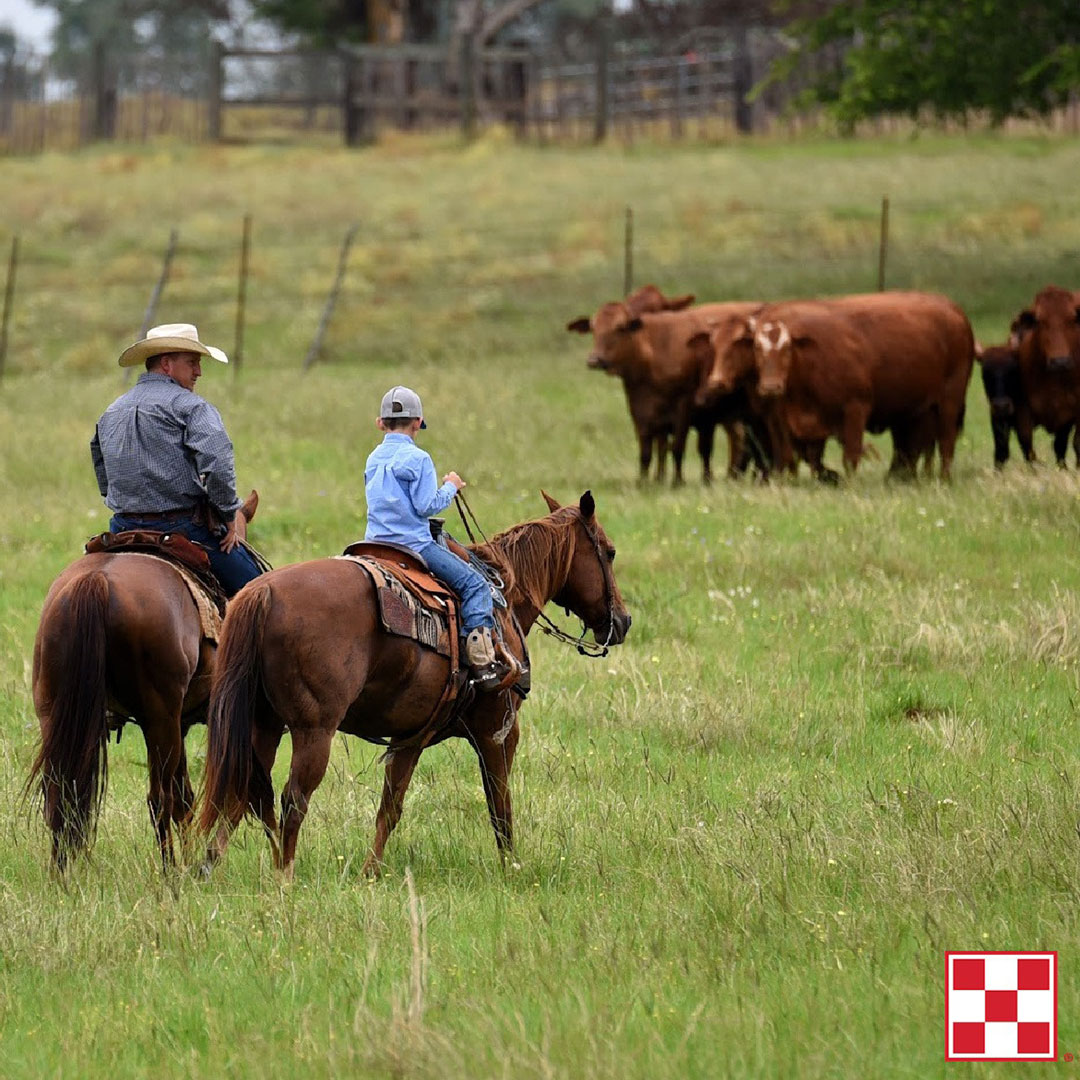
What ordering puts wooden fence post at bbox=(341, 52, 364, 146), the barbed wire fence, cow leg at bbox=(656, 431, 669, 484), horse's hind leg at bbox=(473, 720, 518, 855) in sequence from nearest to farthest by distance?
horse's hind leg at bbox=(473, 720, 518, 855), cow leg at bbox=(656, 431, 669, 484), the barbed wire fence, wooden fence post at bbox=(341, 52, 364, 146)

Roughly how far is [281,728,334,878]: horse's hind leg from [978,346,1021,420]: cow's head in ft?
39.0

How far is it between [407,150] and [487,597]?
39.1 m

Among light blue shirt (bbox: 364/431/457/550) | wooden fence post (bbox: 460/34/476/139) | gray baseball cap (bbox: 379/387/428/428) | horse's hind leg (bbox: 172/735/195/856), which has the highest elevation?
wooden fence post (bbox: 460/34/476/139)

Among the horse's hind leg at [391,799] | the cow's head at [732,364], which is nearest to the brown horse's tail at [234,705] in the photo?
the horse's hind leg at [391,799]

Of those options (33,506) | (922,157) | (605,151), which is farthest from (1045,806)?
(605,151)

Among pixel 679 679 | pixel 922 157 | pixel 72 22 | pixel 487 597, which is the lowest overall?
pixel 679 679

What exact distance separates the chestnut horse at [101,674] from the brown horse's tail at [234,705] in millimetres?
339

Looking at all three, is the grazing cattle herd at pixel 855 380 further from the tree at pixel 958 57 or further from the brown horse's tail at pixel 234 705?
the brown horse's tail at pixel 234 705

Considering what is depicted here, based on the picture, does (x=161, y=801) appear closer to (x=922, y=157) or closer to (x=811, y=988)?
(x=811, y=988)

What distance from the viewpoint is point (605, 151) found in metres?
44.5

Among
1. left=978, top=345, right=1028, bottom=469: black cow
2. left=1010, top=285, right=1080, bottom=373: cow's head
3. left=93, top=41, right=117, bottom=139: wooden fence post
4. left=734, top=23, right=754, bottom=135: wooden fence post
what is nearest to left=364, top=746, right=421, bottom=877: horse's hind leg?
left=1010, top=285, right=1080, bottom=373: cow's head

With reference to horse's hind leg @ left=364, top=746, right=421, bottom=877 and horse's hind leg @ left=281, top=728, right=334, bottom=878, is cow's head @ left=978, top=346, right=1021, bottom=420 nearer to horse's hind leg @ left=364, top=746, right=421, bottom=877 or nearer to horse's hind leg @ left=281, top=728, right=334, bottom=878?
horse's hind leg @ left=364, top=746, right=421, bottom=877

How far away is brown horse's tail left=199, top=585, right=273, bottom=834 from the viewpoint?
276 inches

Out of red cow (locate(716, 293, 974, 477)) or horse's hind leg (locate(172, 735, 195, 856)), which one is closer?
horse's hind leg (locate(172, 735, 195, 856))
